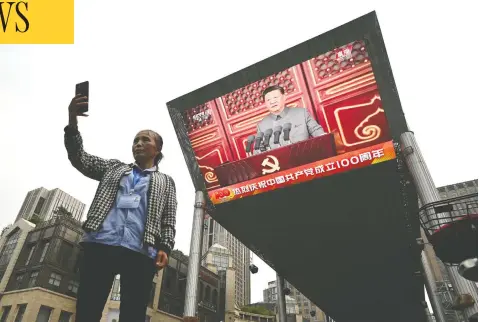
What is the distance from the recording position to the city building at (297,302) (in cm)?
6484

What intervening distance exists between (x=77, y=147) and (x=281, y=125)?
11193 millimetres

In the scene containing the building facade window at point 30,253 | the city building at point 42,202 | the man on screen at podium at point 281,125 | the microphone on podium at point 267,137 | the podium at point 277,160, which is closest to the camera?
the podium at point 277,160

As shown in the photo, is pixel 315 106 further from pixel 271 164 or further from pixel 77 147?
pixel 77 147

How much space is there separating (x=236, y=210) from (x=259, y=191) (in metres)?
2.10

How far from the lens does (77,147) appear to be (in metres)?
3.03

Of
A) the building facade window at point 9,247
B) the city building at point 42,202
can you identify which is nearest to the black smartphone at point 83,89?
the building facade window at point 9,247

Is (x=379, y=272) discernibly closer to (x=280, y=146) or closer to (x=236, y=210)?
(x=236, y=210)

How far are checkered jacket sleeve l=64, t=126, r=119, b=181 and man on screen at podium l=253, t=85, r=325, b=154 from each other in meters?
10.6

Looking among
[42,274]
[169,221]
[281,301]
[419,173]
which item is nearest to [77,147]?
[169,221]

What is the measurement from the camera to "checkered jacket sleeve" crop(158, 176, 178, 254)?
9.65 ft

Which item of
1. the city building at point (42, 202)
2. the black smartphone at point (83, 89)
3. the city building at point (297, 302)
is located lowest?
the black smartphone at point (83, 89)

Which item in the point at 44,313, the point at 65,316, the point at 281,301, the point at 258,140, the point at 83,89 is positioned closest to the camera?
the point at 83,89

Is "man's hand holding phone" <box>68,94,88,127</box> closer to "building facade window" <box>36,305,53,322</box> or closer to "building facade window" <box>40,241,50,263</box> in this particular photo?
"building facade window" <box>36,305,53,322</box>

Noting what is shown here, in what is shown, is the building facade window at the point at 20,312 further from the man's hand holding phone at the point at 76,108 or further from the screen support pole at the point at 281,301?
the man's hand holding phone at the point at 76,108
